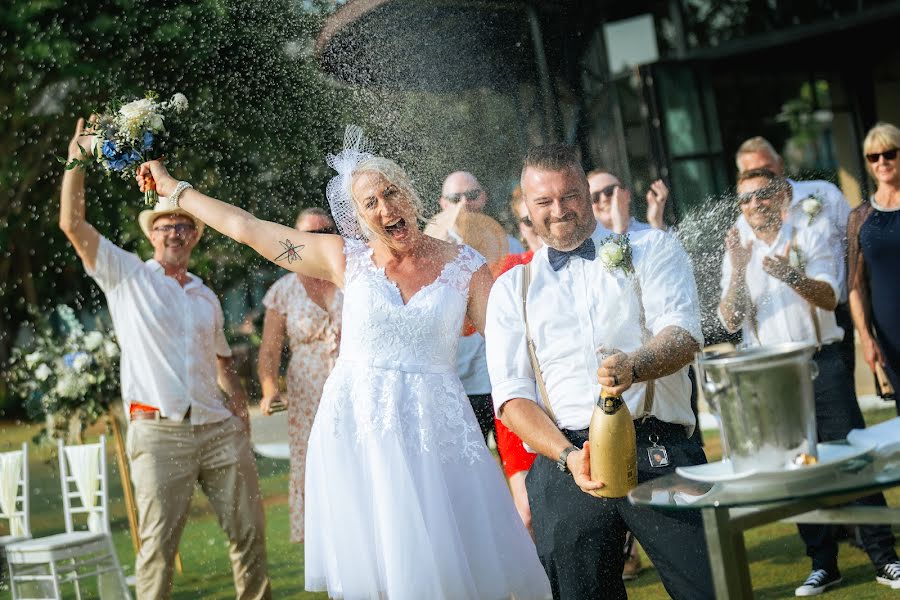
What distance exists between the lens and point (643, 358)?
3.03 m

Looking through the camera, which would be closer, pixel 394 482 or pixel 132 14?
pixel 394 482

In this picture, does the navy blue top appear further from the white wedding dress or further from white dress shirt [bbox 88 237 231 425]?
white dress shirt [bbox 88 237 231 425]

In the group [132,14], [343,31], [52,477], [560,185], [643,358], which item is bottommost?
[52,477]

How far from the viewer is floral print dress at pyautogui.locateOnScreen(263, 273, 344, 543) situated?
5867 mm

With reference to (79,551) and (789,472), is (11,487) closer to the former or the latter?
(79,551)

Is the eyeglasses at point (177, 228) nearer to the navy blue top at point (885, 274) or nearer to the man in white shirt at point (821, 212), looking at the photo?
the man in white shirt at point (821, 212)

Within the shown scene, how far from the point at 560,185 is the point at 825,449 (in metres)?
1.24

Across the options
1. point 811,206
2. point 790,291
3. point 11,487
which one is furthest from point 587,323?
point 11,487

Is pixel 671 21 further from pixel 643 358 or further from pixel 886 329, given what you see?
pixel 643 358

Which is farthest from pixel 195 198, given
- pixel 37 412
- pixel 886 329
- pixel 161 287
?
pixel 37 412

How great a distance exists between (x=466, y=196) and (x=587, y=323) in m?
1.59

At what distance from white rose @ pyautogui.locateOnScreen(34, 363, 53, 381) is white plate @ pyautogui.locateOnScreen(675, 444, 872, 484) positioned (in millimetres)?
5963

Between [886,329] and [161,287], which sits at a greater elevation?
[161,287]

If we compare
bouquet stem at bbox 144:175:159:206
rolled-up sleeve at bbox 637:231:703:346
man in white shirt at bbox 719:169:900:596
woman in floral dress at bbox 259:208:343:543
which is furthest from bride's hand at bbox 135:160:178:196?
man in white shirt at bbox 719:169:900:596
